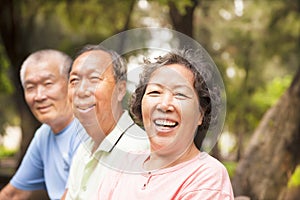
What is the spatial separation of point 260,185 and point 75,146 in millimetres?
4547

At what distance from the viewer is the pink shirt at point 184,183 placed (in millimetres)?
1750

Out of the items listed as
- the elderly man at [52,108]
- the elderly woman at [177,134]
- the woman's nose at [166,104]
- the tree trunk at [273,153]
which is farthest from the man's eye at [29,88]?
the tree trunk at [273,153]

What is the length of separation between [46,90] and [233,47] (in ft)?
52.4

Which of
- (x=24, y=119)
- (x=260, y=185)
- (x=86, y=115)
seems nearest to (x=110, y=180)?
(x=86, y=115)

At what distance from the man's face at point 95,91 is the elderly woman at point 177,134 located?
0.38 meters

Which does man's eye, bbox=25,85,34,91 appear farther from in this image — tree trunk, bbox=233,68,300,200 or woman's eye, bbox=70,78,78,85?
tree trunk, bbox=233,68,300,200

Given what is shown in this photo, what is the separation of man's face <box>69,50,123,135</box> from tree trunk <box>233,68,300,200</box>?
5.12 m

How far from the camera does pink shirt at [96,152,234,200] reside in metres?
1.75

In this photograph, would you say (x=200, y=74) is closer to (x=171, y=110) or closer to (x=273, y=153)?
(x=171, y=110)

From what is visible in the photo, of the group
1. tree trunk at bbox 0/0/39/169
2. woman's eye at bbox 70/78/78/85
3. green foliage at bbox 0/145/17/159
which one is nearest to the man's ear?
woman's eye at bbox 70/78/78/85

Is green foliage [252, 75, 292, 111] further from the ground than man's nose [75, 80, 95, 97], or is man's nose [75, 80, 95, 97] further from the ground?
man's nose [75, 80, 95, 97]

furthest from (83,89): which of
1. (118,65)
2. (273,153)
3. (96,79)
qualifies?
(273,153)

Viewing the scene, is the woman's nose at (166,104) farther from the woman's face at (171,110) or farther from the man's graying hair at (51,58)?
the man's graying hair at (51,58)

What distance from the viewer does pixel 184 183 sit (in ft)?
5.90
